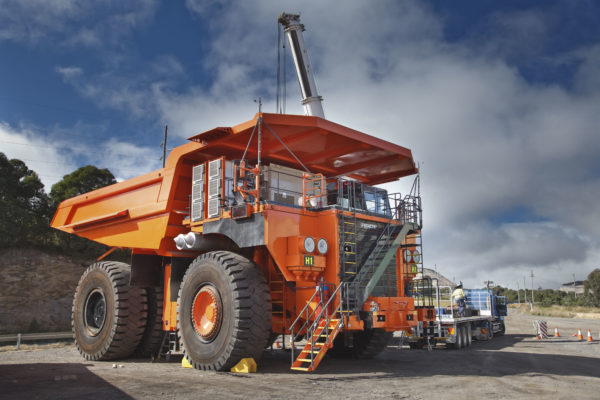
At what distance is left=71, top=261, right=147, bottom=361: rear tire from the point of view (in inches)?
523

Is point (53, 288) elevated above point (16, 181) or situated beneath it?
situated beneath

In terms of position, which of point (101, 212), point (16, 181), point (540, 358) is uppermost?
point (16, 181)

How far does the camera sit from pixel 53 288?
99.3 ft

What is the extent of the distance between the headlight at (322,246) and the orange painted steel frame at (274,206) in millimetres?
130

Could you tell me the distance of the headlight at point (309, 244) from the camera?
33.8ft

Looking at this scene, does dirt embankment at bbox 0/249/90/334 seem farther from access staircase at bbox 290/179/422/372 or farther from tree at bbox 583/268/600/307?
tree at bbox 583/268/600/307

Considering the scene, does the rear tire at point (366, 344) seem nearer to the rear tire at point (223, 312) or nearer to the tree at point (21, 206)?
the rear tire at point (223, 312)

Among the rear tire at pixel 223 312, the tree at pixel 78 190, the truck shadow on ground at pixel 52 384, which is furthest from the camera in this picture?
the tree at pixel 78 190

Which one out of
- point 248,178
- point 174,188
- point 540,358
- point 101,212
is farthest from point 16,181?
point 540,358

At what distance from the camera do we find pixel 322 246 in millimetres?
10711

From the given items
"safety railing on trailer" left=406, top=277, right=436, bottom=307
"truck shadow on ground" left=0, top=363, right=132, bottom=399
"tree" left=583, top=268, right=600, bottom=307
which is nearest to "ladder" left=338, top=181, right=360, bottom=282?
"safety railing on trailer" left=406, top=277, right=436, bottom=307

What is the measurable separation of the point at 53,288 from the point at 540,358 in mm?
26975

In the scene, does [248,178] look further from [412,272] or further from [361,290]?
[412,272]

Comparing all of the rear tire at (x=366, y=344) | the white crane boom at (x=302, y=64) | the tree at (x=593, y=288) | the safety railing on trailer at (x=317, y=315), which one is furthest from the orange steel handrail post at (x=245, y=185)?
the tree at (x=593, y=288)
